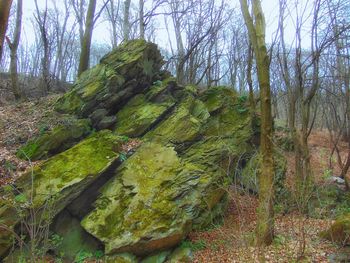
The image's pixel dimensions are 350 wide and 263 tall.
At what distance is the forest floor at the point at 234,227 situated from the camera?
5.75 meters

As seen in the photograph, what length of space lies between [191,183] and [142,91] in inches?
163

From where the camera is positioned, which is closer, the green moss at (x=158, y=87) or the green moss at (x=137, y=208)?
the green moss at (x=137, y=208)

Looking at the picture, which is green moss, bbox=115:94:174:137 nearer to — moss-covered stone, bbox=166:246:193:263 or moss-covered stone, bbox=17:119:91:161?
moss-covered stone, bbox=17:119:91:161

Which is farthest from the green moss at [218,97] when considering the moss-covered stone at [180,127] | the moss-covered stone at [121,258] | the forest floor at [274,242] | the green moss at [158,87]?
the moss-covered stone at [121,258]

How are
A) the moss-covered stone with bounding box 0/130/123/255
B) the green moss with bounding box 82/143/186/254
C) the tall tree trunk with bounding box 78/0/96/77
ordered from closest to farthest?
the moss-covered stone with bounding box 0/130/123/255 < the green moss with bounding box 82/143/186/254 < the tall tree trunk with bounding box 78/0/96/77

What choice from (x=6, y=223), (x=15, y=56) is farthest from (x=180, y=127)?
(x=15, y=56)

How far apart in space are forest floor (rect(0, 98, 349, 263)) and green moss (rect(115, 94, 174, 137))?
6.59ft

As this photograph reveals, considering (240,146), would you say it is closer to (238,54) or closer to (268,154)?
(268,154)

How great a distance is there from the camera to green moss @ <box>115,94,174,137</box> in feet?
32.6

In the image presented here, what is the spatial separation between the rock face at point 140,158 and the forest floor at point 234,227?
491mm

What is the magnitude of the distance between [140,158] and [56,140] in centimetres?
247

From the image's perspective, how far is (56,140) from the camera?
9.12 m

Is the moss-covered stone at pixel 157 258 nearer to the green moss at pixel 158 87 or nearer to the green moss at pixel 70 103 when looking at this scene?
the green moss at pixel 70 103

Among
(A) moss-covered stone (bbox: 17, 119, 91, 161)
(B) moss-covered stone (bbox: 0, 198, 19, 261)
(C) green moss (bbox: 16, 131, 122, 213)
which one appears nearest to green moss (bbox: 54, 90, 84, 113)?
(A) moss-covered stone (bbox: 17, 119, 91, 161)
